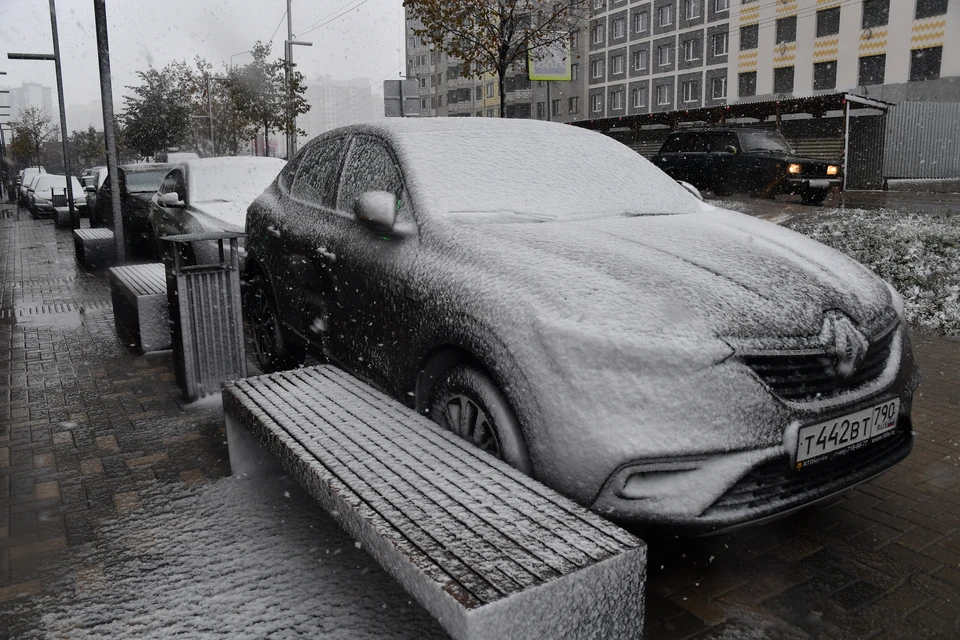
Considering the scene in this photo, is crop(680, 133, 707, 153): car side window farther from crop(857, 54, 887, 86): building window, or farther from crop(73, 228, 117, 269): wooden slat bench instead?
crop(857, 54, 887, 86): building window

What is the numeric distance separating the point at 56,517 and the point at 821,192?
50.7ft

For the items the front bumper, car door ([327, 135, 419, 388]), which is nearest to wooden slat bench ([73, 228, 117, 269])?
car door ([327, 135, 419, 388])

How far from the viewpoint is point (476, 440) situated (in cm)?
312

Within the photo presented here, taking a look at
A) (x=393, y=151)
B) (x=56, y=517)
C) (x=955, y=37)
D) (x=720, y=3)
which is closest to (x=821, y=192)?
(x=393, y=151)

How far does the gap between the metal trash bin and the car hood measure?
2186 millimetres

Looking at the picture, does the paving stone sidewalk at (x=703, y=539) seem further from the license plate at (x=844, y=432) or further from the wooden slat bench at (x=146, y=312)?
the license plate at (x=844, y=432)

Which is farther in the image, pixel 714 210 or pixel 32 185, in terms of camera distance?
pixel 32 185

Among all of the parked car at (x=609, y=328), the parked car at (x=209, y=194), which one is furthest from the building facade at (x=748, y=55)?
the parked car at (x=609, y=328)

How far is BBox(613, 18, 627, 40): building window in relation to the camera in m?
58.6

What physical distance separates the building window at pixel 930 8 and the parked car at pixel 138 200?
35.3m

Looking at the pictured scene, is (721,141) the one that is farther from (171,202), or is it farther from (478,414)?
(478,414)

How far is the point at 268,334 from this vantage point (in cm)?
554

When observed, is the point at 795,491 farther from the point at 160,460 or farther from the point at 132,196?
the point at 132,196

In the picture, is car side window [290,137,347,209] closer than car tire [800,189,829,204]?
Yes
